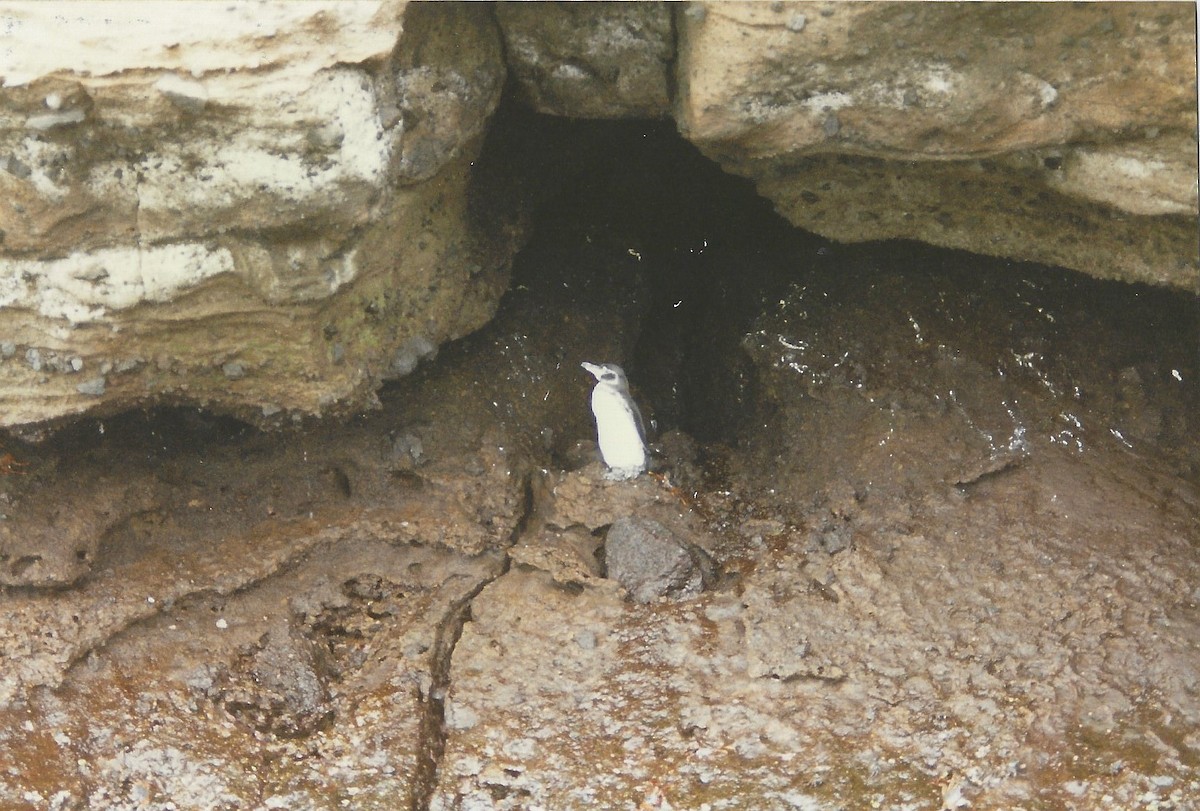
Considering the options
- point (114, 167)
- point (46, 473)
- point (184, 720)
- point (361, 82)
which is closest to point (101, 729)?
point (184, 720)

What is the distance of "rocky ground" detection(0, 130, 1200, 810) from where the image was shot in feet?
10.3

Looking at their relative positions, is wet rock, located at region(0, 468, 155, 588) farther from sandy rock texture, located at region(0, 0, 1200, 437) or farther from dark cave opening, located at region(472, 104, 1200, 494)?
dark cave opening, located at region(472, 104, 1200, 494)

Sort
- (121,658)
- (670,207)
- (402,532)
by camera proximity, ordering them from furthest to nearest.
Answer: (670,207) → (402,532) → (121,658)

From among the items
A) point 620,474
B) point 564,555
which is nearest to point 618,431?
point 620,474

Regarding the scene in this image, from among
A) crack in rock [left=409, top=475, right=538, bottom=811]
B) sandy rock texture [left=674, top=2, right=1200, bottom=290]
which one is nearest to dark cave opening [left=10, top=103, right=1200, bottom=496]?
sandy rock texture [left=674, top=2, right=1200, bottom=290]

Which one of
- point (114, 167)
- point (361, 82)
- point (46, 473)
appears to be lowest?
point (46, 473)

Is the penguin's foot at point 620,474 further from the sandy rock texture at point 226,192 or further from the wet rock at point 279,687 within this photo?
the wet rock at point 279,687

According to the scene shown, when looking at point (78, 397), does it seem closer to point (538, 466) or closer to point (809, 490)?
point (538, 466)

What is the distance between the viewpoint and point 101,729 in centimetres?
328

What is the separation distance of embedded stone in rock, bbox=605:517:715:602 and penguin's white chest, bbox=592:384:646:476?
395 millimetres

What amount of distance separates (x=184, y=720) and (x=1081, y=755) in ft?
8.18

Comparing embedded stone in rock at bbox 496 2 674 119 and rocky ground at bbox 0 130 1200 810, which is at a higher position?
embedded stone in rock at bbox 496 2 674 119

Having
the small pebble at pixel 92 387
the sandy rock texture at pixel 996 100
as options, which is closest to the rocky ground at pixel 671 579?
the small pebble at pixel 92 387

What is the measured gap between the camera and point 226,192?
3.05 meters
